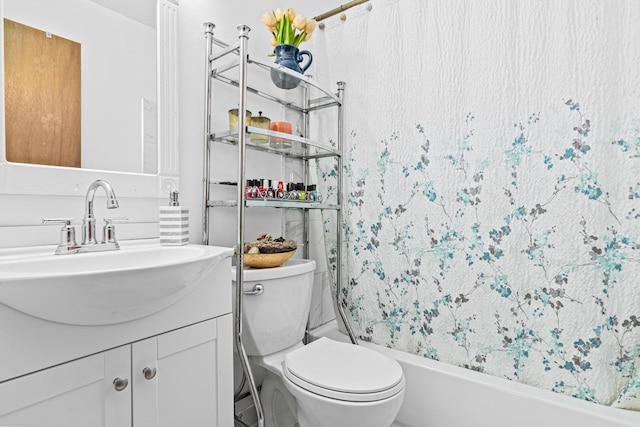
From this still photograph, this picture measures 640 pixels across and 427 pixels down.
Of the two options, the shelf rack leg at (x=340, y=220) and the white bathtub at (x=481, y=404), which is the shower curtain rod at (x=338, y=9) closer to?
the shelf rack leg at (x=340, y=220)

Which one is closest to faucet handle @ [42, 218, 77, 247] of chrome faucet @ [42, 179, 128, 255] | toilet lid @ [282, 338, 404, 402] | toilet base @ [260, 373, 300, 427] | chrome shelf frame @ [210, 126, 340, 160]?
chrome faucet @ [42, 179, 128, 255]

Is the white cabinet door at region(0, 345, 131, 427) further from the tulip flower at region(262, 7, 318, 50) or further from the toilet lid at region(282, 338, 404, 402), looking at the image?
the tulip flower at region(262, 7, 318, 50)

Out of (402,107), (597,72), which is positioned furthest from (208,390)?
(597,72)

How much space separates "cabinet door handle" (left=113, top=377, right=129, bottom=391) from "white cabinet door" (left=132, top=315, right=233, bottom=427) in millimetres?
24

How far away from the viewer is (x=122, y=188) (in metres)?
1.09

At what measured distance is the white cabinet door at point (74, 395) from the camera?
2.00ft

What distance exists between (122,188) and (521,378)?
1615 millimetres

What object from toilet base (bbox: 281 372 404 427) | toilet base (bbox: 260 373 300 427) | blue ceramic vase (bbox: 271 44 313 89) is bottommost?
toilet base (bbox: 260 373 300 427)

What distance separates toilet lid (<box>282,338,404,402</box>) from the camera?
3.29 ft

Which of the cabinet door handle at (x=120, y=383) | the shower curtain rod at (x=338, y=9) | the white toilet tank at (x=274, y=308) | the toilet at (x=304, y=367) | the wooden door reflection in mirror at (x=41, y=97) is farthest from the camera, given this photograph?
the shower curtain rod at (x=338, y=9)

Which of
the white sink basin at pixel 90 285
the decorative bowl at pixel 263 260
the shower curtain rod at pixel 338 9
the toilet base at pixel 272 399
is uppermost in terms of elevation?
the shower curtain rod at pixel 338 9

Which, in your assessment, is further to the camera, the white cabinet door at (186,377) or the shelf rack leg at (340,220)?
the shelf rack leg at (340,220)

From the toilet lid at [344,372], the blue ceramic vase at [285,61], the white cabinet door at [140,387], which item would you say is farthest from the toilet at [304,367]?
the blue ceramic vase at [285,61]

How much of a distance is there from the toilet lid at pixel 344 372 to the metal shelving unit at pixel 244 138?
19 centimetres
